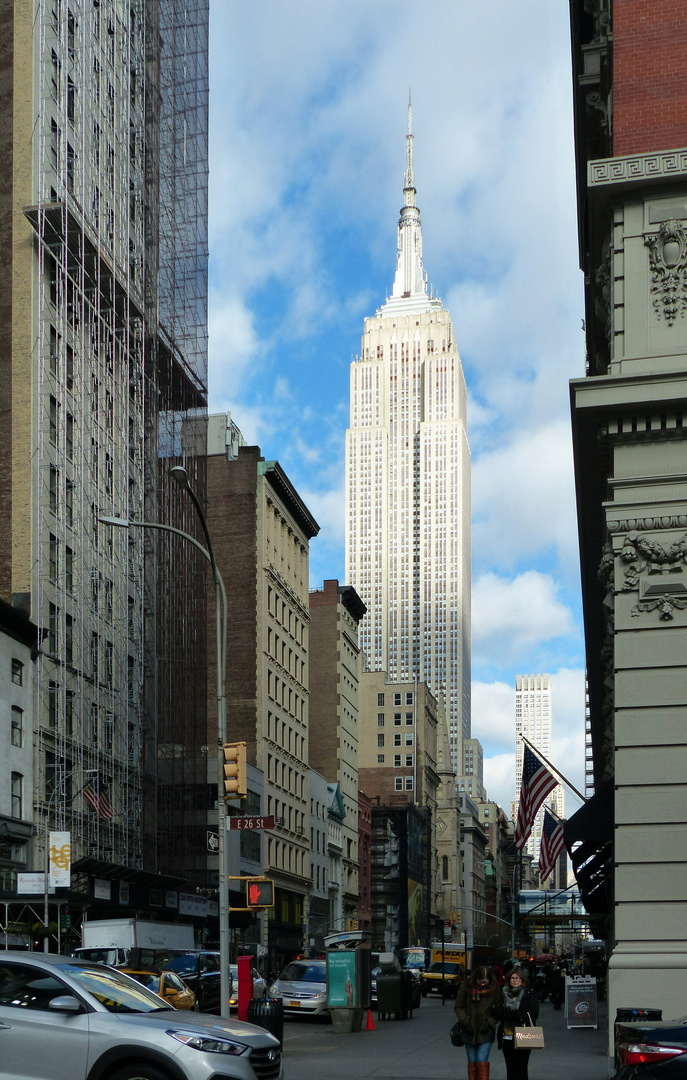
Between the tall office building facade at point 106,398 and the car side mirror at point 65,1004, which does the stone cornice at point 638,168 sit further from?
the tall office building facade at point 106,398

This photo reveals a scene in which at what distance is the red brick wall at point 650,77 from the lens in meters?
22.3

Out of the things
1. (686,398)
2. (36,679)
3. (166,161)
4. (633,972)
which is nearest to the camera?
(633,972)

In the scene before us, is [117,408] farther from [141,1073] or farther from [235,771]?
[141,1073]

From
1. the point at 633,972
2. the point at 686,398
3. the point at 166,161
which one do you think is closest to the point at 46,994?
the point at 633,972

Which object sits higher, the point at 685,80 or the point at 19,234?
the point at 19,234

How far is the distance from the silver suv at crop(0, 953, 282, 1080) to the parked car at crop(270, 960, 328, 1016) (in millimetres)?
24547

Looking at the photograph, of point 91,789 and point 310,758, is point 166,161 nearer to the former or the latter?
point 91,789

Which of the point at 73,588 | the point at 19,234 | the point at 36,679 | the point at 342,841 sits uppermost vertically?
the point at 19,234

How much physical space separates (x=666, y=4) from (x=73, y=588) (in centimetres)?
3677

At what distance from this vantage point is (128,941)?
41.8m

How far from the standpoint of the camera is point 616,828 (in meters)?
20.0

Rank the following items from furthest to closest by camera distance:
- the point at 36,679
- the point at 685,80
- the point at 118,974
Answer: the point at 36,679
the point at 685,80
the point at 118,974

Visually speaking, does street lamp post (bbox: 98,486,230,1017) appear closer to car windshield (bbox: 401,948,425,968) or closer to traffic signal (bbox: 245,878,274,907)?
traffic signal (bbox: 245,878,274,907)

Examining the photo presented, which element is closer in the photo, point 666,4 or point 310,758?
point 666,4
